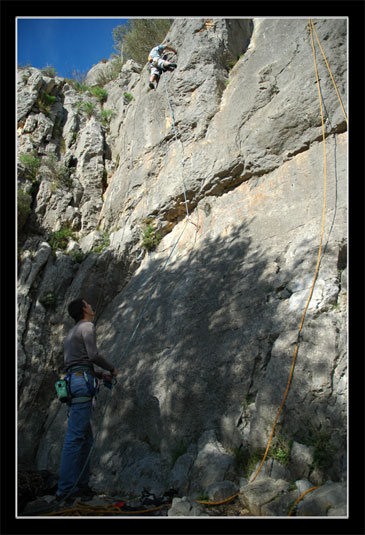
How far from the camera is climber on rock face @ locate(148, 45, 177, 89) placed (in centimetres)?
921

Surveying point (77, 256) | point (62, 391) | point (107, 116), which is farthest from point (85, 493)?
point (107, 116)

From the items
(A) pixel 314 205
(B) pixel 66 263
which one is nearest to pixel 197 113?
(A) pixel 314 205

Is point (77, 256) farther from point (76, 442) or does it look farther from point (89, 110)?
point (89, 110)

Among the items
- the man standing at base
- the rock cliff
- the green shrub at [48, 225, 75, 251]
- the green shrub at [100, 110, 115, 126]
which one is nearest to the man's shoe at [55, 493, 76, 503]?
the man standing at base

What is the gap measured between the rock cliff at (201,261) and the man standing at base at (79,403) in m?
0.79

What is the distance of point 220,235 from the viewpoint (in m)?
6.83

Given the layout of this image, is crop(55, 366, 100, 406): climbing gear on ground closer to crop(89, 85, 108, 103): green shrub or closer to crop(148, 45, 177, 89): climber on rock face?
crop(148, 45, 177, 89): climber on rock face

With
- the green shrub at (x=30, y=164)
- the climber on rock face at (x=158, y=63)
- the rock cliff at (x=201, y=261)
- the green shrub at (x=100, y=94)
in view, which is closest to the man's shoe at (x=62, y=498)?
the rock cliff at (x=201, y=261)

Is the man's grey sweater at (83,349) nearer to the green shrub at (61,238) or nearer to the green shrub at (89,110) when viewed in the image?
the green shrub at (61,238)

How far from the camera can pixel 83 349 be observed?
4477mm

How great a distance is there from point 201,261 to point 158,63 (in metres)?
5.85

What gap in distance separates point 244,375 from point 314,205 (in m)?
2.94

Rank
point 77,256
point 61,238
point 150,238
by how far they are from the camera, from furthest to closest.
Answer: point 61,238 → point 77,256 → point 150,238

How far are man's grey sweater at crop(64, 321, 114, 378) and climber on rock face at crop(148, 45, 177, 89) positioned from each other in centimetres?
751
